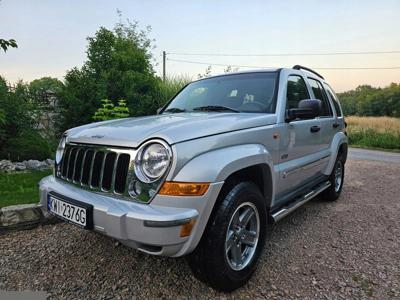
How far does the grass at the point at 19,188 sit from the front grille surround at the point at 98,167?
146 cm

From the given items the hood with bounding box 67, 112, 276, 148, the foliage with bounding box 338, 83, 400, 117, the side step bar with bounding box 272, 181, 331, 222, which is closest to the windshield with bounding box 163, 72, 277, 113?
the hood with bounding box 67, 112, 276, 148

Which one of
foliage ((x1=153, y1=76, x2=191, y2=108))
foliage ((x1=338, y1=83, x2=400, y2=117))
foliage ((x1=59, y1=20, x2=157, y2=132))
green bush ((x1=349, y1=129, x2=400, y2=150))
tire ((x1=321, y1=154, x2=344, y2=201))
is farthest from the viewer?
foliage ((x1=338, y1=83, x2=400, y2=117))

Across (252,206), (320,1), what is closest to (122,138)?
(252,206)

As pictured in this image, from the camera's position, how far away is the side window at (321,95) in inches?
161

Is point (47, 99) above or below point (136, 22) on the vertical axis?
below

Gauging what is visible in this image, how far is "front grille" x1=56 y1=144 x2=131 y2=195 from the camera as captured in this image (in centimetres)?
210

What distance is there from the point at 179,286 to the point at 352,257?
5.44ft

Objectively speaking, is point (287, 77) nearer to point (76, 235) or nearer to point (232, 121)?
point (232, 121)

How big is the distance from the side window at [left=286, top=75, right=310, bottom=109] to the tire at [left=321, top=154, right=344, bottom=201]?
4.66 ft

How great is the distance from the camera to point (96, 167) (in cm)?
227

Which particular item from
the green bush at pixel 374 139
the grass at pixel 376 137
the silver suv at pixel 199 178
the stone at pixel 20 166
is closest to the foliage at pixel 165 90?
the stone at pixel 20 166

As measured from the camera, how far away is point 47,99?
8.43m

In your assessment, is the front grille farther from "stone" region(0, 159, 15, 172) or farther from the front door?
"stone" region(0, 159, 15, 172)

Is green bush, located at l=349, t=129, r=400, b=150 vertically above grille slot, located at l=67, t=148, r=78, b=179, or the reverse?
grille slot, located at l=67, t=148, r=78, b=179
